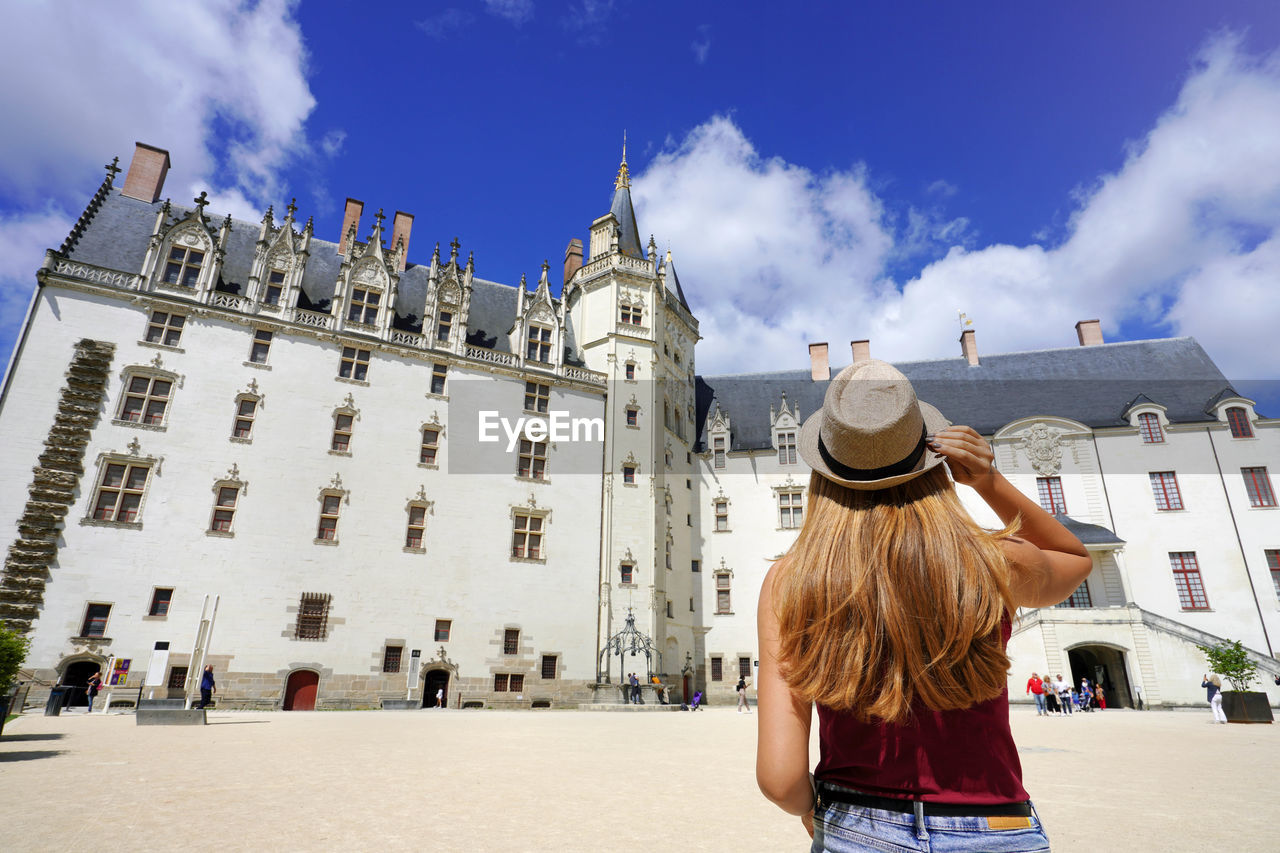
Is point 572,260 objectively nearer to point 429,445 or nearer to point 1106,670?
point 429,445

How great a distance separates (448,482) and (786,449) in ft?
54.8

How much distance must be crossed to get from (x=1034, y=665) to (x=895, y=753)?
30.0 metres

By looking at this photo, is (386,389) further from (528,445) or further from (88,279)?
(88,279)

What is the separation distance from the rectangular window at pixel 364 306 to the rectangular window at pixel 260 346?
3.10 metres

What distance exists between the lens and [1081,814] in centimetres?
616

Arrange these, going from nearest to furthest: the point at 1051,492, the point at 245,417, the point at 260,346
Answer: the point at 245,417, the point at 260,346, the point at 1051,492

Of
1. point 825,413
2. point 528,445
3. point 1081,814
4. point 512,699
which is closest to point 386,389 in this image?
point 528,445

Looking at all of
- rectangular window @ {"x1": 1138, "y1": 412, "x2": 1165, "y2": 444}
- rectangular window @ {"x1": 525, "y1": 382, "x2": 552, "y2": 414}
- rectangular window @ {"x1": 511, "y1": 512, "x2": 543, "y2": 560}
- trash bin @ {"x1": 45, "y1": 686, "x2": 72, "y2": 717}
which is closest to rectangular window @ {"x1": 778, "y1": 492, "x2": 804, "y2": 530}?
rectangular window @ {"x1": 511, "y1": 512, "x2": 543, "y2": 560}

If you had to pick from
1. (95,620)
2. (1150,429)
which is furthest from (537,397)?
(1150,429)

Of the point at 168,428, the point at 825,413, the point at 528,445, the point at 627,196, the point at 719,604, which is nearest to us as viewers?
the point at 825,413

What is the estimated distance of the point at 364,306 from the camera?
90.3 feet

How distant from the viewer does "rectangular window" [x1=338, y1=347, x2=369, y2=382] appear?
26203 mm

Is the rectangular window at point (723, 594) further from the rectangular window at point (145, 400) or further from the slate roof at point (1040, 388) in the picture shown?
the rectangular window at point (145, 400)

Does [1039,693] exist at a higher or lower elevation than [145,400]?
lower
